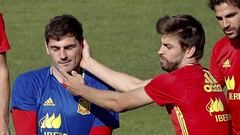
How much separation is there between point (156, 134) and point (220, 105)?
543 cm

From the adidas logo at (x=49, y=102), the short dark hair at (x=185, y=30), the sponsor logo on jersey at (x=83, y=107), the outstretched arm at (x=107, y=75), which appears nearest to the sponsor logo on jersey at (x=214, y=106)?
the short dark hair at (x=185, y=30)

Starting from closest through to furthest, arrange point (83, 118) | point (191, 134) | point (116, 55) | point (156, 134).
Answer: point (191, 134) → point (83, 118) → point (156, 134) → point (116, 55)

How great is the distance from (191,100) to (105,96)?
2.61 ft

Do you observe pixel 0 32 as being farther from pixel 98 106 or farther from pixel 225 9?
pixel 225 9

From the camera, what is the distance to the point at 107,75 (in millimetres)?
8492

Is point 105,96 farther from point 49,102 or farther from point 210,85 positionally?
point 210,85

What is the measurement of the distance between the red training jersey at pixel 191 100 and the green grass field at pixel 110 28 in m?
8.12

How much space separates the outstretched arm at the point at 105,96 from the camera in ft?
26.1

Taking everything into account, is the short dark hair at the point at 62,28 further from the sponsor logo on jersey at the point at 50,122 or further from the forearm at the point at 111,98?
the sponsor logo on jersey at the point at 50,122

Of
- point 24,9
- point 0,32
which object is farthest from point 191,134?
point 24,9

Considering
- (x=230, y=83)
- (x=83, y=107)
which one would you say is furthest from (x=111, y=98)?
(x=230, y=83)

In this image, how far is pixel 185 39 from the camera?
7.76 m

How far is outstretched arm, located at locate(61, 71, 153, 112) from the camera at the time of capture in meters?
7.96

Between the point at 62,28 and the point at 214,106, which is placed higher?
the point at 62,28
